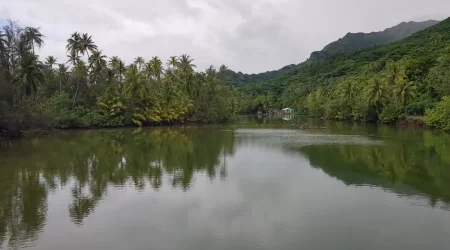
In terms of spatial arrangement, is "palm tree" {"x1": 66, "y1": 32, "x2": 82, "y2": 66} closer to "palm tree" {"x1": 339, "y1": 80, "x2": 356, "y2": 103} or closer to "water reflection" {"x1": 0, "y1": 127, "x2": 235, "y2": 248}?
"water reflection" {"x1": 0, "y1": 127, "x2": 235, "y2": 248}

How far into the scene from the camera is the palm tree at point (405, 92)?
62188 millimetres

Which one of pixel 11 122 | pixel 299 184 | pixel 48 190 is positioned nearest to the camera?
pixel 48 190

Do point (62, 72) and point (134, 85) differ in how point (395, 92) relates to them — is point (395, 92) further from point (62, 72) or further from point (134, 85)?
point (62, 72)

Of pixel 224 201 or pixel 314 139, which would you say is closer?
pixel 224 201

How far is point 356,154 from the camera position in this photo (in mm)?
27812

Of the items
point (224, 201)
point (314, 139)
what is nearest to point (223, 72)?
point (314, 139)

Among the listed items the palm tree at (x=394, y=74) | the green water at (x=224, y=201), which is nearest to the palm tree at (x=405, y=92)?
the palm tree at (x=394, y=74)

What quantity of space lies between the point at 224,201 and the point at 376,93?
59741mm

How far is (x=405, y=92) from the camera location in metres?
62.4

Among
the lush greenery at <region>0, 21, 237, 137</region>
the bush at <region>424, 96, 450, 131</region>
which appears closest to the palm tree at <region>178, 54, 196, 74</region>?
the lush greenery at <region>0, 21, 237, 137</region>

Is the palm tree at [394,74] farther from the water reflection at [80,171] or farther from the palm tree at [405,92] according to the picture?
the water reflection at [80,171]

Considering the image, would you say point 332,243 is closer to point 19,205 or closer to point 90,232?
point 90,232

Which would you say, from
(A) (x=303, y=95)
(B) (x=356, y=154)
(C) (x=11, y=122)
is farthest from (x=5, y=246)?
(A) (x=303, y=95)

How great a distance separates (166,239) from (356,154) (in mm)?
20121
